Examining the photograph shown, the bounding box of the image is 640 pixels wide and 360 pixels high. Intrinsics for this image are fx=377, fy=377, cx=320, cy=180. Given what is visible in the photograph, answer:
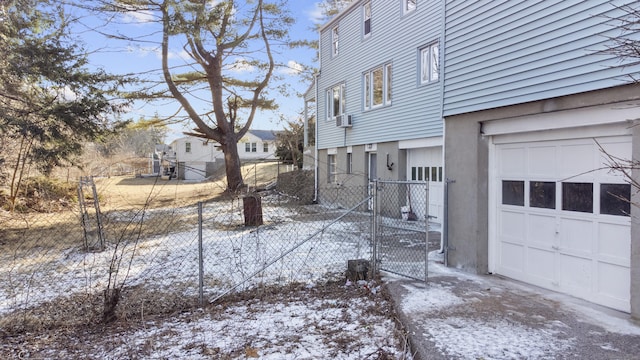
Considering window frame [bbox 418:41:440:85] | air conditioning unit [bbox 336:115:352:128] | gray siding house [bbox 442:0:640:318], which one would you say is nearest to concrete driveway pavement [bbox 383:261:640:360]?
gray siding house [bbox 442:0:640:318]

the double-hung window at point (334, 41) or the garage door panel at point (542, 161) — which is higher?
the double-hung window at point (334, 41)

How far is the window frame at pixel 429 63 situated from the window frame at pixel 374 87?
154 centimetres

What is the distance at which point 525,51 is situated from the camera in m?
5.10

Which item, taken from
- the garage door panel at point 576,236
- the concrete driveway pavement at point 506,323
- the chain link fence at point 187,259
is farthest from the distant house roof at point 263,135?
the garage door panel at point 576,236

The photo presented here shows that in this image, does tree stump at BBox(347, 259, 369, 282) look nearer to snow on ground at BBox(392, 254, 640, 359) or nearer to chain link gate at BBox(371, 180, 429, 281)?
chain link gate at BBox(371, 180, 429, 281)

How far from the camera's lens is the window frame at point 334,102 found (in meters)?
15.8

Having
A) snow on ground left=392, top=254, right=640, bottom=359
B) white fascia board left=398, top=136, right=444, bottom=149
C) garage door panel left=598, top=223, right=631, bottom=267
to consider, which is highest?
white fascia board left=398, top=136, right=444, bottom=149

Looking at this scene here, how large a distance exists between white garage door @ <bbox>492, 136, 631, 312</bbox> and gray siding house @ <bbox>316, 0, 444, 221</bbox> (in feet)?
14.3

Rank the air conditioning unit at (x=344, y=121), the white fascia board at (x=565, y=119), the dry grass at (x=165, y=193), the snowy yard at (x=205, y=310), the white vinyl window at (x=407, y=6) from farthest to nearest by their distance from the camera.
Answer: the air conditioning unit at (x=344, y=121)
the dry grass at (x=165, y=193)
the white vinyl window at (x=407, y=6)
the white fascia board at (x=565, y=119)
the snowy yard at (x=205, y=310)

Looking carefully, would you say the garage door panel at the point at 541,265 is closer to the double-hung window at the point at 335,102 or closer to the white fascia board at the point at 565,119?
the white fascia board at the point at 565,119

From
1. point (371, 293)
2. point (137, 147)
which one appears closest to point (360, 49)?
point (371, 293)

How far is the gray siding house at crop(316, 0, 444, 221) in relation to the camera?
1095 centimetres

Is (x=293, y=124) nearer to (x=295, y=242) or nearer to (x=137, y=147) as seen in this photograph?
(x=295, y=242)

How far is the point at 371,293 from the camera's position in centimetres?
526
